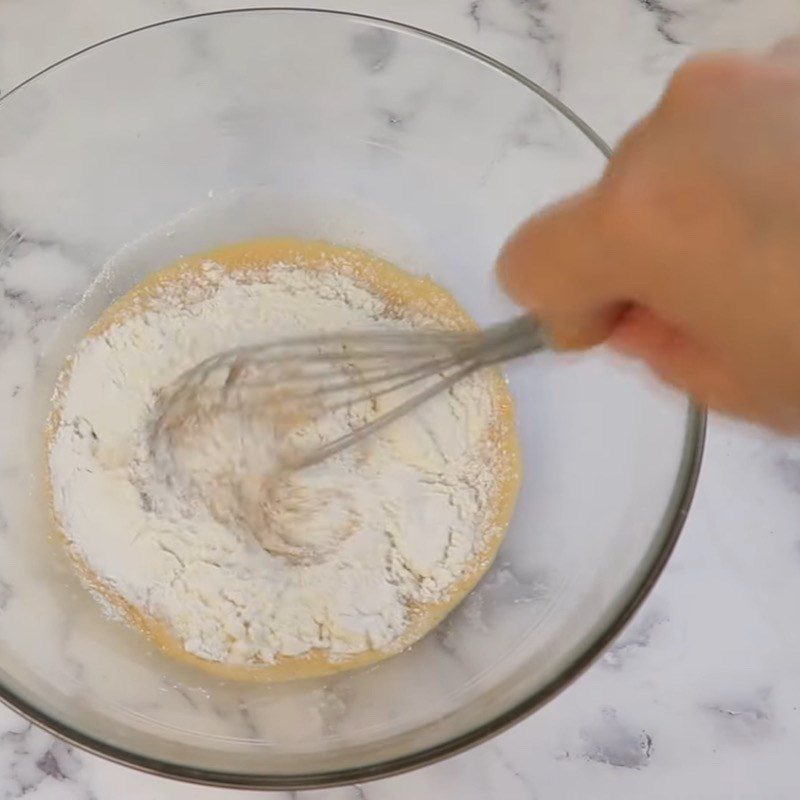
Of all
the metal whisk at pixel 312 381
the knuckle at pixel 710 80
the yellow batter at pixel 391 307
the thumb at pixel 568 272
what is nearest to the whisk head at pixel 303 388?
the metal whisk at pixel 312 381

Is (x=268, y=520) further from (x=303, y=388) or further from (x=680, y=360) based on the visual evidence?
(x=680, y=360)

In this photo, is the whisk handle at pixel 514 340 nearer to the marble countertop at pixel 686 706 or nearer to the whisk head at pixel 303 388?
the whisk head at pixel 303 388

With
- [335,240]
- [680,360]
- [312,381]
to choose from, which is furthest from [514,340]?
[335,240]

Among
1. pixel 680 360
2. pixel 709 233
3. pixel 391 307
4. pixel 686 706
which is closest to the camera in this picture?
pixel 709 233

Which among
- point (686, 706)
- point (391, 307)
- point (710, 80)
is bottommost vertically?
point (686, 706)

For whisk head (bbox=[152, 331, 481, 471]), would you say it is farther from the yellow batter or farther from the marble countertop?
the marble countertop

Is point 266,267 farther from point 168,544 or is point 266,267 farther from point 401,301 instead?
point 168,544

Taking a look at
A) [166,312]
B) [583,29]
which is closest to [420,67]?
[583,29]
